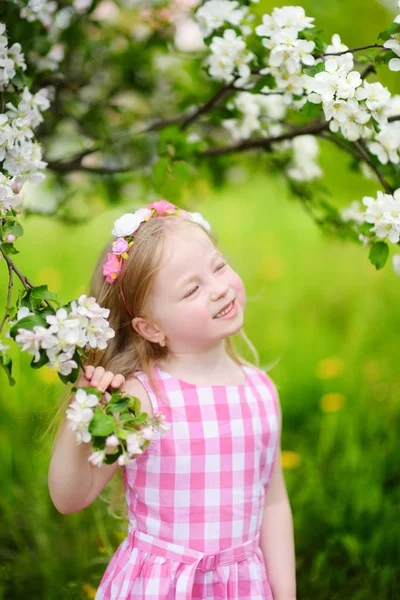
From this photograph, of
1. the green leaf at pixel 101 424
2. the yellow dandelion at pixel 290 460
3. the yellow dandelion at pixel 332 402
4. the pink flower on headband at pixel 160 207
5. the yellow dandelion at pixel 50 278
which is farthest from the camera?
the yellow dandelion at pixel 50 278

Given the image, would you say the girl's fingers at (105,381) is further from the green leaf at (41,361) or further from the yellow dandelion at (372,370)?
the yellow dandelion at (372,370)

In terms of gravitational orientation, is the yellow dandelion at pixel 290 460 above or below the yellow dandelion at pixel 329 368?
above

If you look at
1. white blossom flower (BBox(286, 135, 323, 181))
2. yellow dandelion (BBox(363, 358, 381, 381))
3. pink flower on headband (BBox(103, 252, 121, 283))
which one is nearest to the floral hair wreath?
pink flower on headband (BBox(103, 252, 121, 283))

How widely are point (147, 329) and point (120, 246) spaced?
0.22 meters

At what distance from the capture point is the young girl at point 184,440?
5.47ft

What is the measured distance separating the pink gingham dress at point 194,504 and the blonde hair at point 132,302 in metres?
0.05

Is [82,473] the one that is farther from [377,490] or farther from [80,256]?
[80,256]

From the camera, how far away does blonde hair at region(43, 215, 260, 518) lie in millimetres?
1710

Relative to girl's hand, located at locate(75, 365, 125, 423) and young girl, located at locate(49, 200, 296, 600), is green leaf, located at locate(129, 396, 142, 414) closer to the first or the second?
girl's hand, located at locate(75, 365, 125, 423)

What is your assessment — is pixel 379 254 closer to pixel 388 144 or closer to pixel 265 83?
pixel 388 144

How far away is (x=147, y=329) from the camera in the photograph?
1.76 meters

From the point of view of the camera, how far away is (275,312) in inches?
172

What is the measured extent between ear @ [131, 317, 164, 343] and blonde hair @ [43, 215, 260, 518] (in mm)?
20

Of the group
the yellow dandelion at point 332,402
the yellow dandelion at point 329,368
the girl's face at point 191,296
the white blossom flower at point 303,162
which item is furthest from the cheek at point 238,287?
the yellow dandelion at point 329,368
